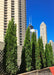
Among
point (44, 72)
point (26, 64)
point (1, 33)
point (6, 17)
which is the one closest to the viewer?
point (44, 72)

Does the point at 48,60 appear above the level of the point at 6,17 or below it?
below

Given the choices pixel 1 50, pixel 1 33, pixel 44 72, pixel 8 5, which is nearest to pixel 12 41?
pixel 1 50

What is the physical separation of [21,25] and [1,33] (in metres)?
21.3

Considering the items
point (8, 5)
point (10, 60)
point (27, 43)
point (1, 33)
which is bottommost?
point (10, 60)

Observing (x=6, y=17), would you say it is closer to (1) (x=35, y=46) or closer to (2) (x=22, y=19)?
(2) (x=22, y=19)

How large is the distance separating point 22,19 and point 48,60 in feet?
221

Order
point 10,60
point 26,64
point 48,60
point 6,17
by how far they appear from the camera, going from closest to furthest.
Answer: point 10,60 < point 26,64 < point 48,60 < point 6,17

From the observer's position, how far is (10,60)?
9.04 m

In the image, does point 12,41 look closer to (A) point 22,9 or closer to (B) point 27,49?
(B) point 27,49

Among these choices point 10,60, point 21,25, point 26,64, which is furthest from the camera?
point 21,25

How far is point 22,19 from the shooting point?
268 ft

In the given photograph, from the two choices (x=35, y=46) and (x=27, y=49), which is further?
(x=35, y=46)

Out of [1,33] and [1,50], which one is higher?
[1,33]

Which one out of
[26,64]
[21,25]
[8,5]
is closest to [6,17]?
[8,5]
